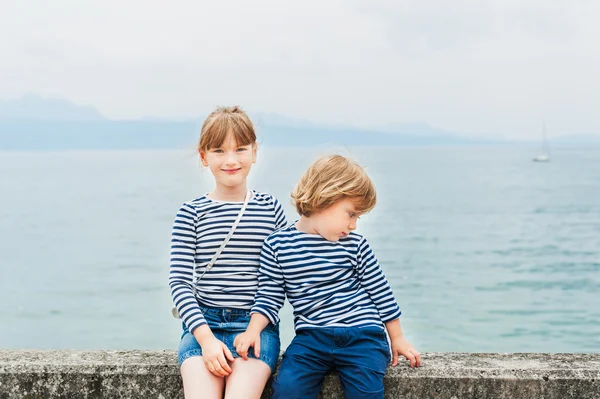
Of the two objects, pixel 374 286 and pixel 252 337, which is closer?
pixel 252 337

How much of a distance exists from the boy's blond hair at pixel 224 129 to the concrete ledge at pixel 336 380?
0.90 metres

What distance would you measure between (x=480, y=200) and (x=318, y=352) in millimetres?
47046

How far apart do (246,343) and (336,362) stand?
0.35 metres

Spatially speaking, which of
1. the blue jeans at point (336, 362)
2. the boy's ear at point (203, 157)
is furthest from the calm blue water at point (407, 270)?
the blue jeans at point (336, 362)

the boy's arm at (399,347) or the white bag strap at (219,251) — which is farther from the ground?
the white bag strap at (219,251)

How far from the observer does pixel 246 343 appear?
110 inches

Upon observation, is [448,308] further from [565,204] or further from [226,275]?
[565,204]

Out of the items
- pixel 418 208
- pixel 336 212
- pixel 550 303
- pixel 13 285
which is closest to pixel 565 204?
pixel 418 208

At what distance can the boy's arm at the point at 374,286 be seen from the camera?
300 centimetres

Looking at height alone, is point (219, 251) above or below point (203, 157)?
below

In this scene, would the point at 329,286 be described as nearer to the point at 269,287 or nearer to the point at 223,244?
the point at 269,287

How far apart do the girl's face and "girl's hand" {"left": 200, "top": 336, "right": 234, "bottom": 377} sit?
2.25 ft

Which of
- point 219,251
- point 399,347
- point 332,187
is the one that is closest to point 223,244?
point 219,251

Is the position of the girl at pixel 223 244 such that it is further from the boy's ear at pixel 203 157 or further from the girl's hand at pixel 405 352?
the girl's hand at pixel 405 352
